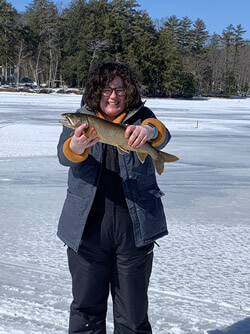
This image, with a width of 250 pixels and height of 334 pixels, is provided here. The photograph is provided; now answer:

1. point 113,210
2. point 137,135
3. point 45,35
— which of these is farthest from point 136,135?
point 45,35

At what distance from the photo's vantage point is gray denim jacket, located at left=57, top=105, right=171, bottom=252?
233 centimetres

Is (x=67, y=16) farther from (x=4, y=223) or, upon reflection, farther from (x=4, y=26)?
(x=4, y=223)

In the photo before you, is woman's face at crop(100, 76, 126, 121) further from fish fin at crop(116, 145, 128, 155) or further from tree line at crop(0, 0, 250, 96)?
tree line at crop(0, 0, 250, 96)

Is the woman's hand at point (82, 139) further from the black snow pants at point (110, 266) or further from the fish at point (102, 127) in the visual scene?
the black snow pants at point (110, 266)

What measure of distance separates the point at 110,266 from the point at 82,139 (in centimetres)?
78

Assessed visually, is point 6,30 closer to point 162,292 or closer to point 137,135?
point 162,292

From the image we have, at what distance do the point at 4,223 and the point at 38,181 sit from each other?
7.87 feet

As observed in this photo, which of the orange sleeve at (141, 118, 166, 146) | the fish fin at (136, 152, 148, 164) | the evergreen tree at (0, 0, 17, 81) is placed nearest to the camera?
the fish fin at (136, 152, 148, 164)

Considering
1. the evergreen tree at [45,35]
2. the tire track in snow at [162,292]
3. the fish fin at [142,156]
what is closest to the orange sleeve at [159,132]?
the fish fin at [142,156]

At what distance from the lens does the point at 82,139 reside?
6.83 ft

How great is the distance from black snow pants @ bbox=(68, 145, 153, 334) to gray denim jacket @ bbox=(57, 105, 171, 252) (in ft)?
0.18

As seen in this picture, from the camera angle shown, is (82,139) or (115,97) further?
(115,97)

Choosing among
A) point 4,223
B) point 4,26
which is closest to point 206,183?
point 4,223

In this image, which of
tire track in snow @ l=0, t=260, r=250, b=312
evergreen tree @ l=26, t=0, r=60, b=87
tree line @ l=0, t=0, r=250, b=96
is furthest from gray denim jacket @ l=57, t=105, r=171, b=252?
evergreen tree @ l=26, t=0, r=60, b=87
